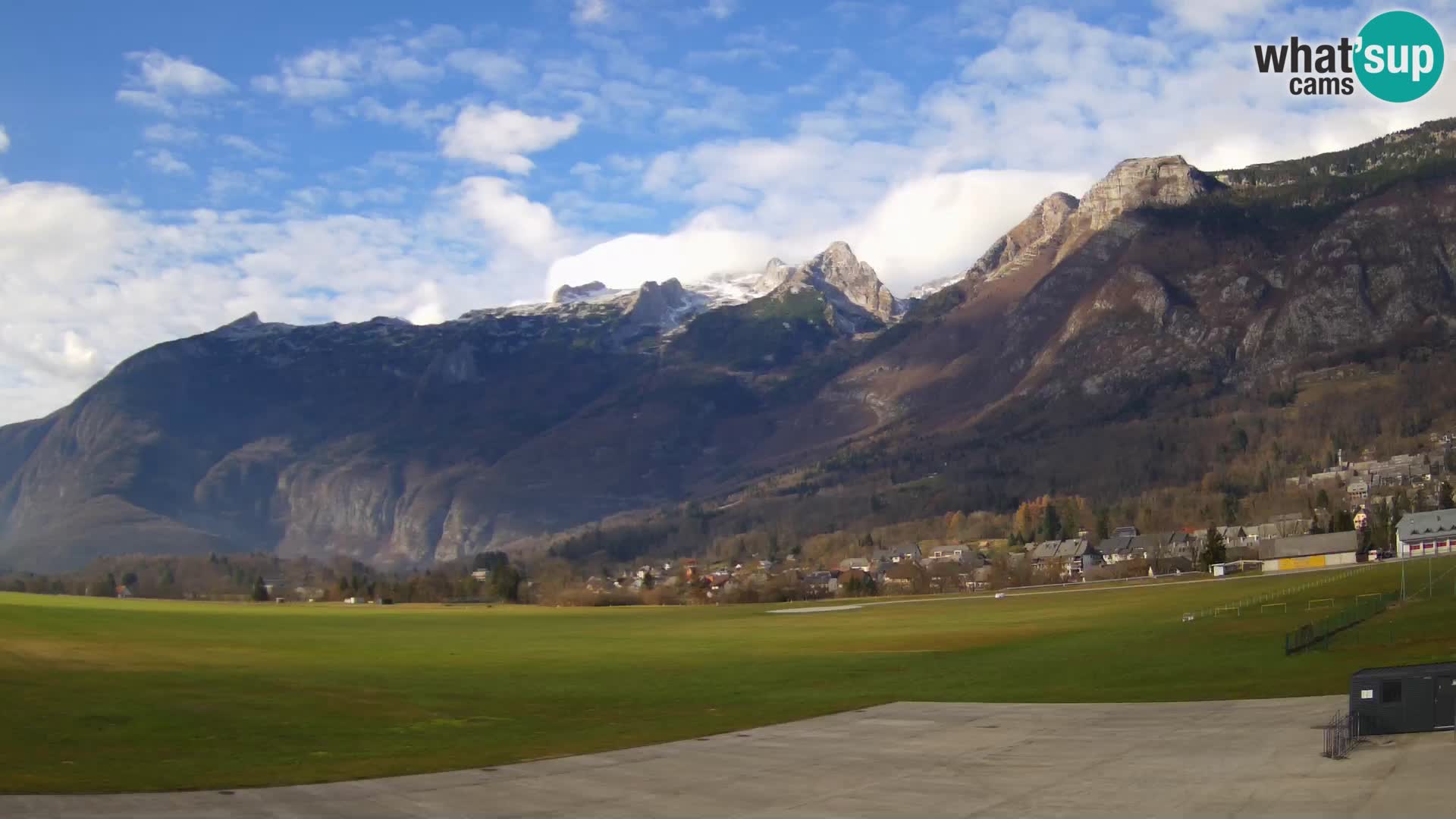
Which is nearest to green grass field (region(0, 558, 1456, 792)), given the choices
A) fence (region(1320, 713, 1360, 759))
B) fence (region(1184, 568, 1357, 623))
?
fence (region(1184, 568, 1357, 623))

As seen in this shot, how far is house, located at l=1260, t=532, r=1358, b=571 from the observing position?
179000mm

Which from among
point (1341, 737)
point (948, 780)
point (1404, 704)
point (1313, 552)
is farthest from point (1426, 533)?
point (948, 780)

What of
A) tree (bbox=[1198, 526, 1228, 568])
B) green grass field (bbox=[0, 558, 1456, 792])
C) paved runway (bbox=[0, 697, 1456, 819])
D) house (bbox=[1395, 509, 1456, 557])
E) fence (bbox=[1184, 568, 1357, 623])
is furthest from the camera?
tree (bbox=[1198, 526, 1228, 568])

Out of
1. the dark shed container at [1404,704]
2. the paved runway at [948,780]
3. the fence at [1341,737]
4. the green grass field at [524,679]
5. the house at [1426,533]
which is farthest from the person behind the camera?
the house at [1426,533]

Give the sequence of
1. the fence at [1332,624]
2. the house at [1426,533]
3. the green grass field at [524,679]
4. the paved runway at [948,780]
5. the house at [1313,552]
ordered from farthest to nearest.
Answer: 1. the house at [1313,552]
2. the house at [1426,533]
3. the fence at [1332,624]
4. the green grass field at [524,679]
5. the paved runway at [948,780]

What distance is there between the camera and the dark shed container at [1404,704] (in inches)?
1613

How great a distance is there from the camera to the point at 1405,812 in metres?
31.7

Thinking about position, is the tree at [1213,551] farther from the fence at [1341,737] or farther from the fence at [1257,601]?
the fence at [1341,737]

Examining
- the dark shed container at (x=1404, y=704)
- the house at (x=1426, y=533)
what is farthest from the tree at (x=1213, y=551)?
the dark shed container at (x=1404, y=704)

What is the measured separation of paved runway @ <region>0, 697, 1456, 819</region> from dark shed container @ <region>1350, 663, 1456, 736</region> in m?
0.48

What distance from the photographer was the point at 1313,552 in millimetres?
183250

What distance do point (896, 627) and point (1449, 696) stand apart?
7675cm

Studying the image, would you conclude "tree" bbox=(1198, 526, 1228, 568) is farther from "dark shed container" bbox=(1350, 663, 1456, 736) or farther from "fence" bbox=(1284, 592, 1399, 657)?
"dark shed container" bbox=(1350, 663, 1456, 736)

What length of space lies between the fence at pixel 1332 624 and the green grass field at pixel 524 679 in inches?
50.5
